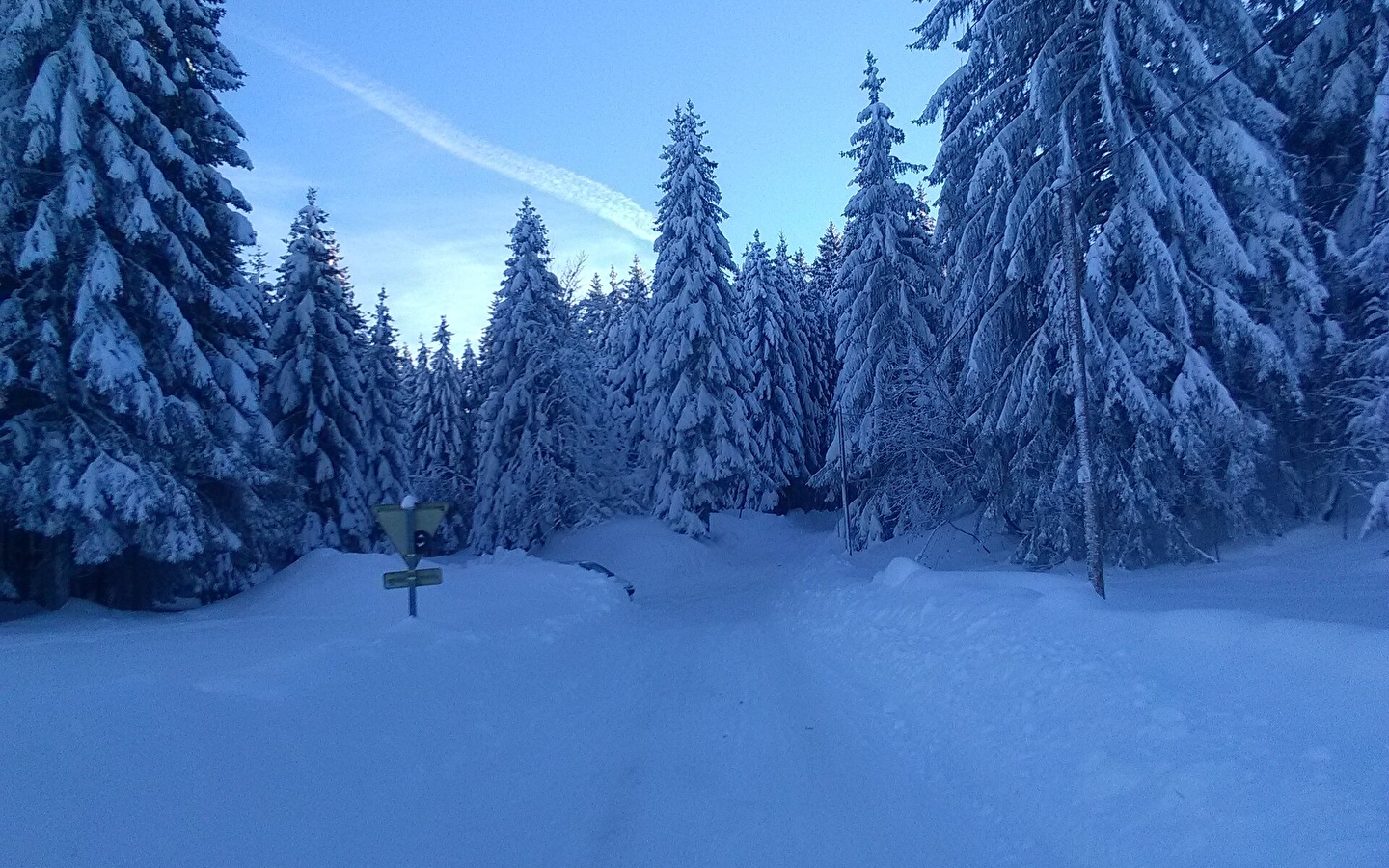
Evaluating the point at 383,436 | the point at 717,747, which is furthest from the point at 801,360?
the point at 717,747

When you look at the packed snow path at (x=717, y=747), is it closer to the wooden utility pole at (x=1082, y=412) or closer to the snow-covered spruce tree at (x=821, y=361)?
the wooden utility pole at (x=1082, y=412)

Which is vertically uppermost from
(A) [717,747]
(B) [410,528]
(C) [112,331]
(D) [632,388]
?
(D) [632,388]

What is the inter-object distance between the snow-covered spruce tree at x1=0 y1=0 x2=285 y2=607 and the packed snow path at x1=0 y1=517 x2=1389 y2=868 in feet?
11.1

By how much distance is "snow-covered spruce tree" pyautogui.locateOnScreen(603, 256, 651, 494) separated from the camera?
36.3 metres

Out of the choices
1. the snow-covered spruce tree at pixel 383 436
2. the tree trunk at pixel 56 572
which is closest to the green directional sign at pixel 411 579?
the tree trunk at pixel 56 572

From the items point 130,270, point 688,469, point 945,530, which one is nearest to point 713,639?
point 130,270

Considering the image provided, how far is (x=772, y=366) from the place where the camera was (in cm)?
4338

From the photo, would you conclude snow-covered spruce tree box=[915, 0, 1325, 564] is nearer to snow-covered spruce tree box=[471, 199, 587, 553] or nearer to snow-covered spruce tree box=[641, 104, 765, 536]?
snow-covered spruce tree box=[641, 104, 765, 536]

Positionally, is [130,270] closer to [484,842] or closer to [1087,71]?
[484,842]

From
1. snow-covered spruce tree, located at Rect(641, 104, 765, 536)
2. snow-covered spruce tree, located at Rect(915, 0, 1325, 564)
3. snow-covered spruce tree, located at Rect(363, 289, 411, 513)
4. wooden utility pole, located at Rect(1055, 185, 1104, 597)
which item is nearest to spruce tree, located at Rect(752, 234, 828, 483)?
snow-covered spruce tree, located at Rect(641, 104, 765, 536)

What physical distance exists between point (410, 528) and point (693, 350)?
77.5 ft

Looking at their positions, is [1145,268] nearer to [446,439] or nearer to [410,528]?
[410,528]

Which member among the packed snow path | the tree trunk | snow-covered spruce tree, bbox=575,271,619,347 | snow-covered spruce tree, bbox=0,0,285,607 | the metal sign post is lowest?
the packed snow path

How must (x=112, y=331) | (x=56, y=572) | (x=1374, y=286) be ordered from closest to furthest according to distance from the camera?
(x=112, y=331) → (x=56, y=572) → (x=1374, y=286)
